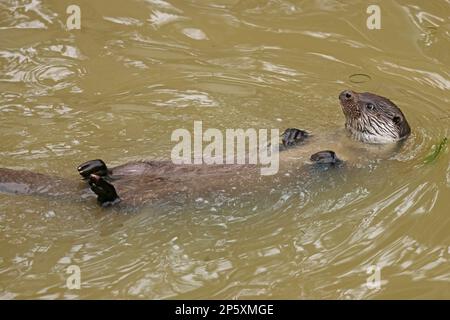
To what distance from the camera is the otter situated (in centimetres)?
503

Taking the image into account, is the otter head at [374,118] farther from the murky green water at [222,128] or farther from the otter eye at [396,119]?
the murky green water at [222,128]

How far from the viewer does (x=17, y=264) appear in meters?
4.57

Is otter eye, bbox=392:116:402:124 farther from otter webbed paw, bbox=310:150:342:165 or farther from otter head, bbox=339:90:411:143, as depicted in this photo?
otter webbed paw, bbox=310:150:342:165

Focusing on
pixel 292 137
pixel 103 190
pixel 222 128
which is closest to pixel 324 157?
pixel 292 137

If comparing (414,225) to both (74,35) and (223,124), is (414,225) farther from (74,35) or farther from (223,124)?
(74,35)

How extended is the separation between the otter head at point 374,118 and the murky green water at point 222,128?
0.62 ft

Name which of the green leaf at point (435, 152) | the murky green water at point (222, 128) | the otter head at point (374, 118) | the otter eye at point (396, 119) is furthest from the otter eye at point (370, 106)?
the green leaf at point (435, 152)

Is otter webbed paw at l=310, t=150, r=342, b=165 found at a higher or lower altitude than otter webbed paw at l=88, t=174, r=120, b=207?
higher

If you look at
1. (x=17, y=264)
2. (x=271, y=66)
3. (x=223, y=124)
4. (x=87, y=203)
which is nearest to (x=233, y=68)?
(x=271, y=66)

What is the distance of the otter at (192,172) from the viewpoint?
503cm

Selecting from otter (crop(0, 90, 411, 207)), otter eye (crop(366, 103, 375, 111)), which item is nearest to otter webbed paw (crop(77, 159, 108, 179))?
otter (crop(0, 90, 411, 207))

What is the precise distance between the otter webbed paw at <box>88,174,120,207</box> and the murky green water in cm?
9

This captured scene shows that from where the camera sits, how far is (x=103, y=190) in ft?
16.1
